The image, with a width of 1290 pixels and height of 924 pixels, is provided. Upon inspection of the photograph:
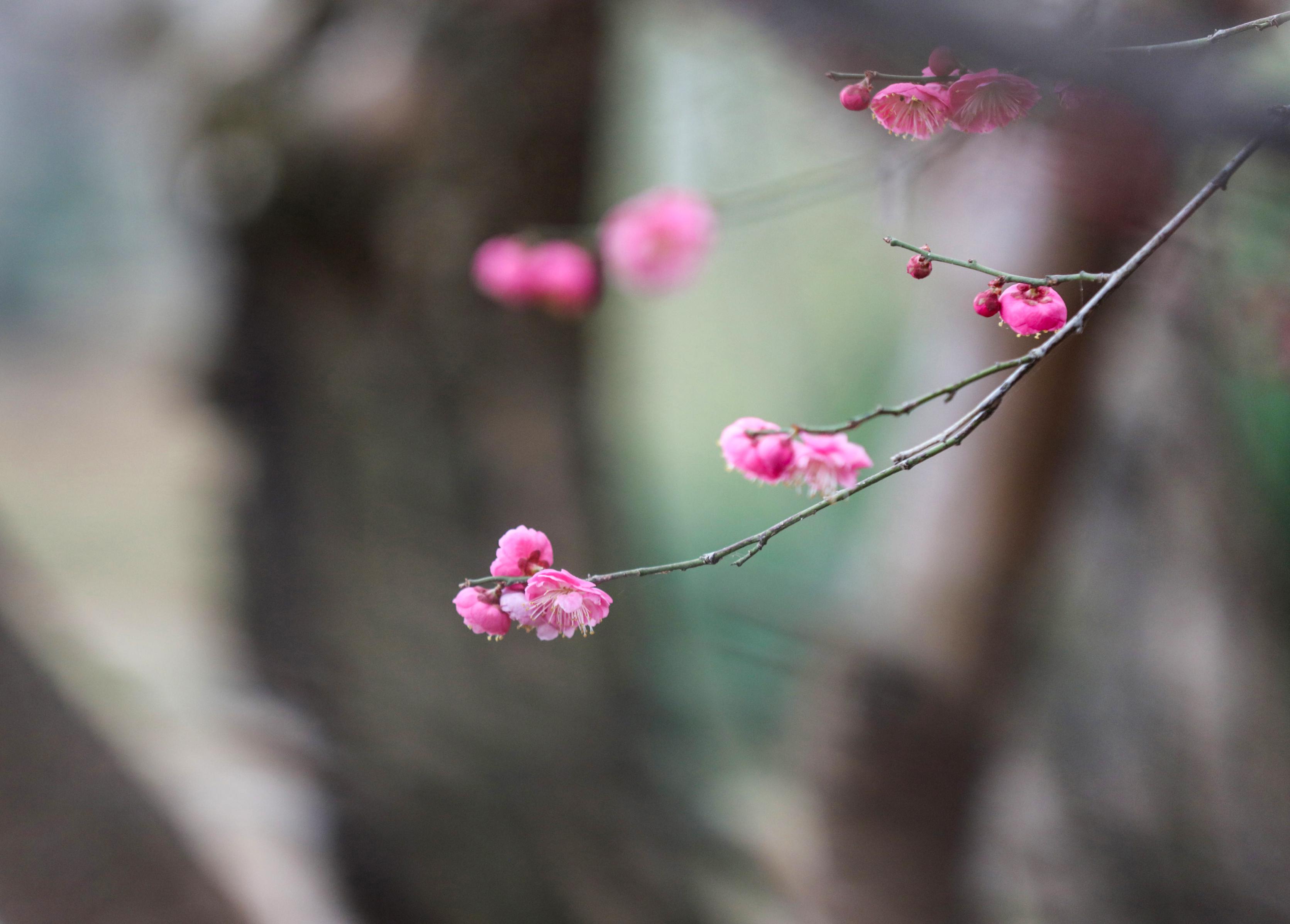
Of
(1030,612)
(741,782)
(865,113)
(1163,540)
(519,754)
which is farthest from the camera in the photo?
(741,782)

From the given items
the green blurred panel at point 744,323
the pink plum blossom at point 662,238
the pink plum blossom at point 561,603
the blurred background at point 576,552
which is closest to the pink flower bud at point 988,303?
the pink plum blossom at point 561,603

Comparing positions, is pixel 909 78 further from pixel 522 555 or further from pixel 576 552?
pixel 576 552

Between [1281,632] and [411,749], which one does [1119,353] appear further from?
[411,749]

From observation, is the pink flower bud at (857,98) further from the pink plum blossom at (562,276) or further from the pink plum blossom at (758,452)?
the pink plum blossom at (562,276)

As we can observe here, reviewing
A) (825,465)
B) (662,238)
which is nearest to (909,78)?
(825,465)

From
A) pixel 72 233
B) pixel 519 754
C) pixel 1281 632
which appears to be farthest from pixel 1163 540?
pixel 72 233

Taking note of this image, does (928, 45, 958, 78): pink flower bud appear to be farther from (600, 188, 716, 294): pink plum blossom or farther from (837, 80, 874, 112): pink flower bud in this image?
(600, 188, 716, 294): pink plum blossom
